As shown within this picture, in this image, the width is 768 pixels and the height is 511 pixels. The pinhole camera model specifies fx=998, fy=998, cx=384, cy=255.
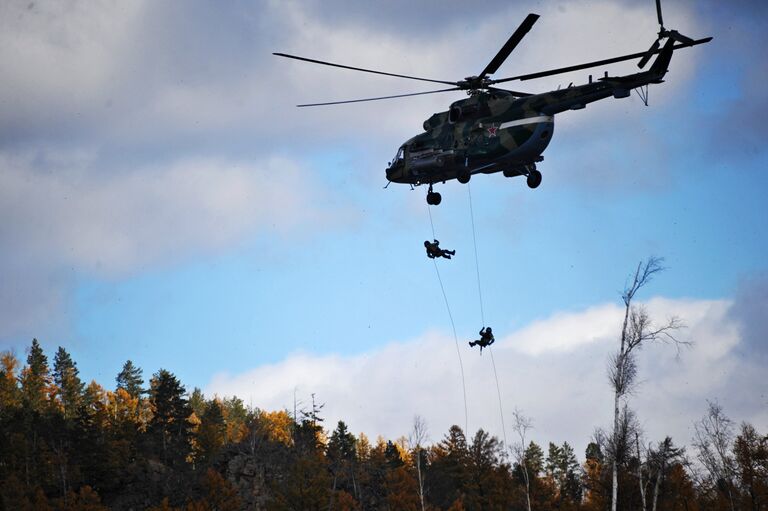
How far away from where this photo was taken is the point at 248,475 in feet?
294

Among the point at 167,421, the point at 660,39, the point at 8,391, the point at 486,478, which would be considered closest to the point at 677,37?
the point at 660,39

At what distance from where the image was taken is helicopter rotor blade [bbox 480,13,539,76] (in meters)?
35.6

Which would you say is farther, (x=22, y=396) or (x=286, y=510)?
(x=22, y=396)

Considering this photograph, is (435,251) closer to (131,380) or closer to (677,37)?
(677,37)

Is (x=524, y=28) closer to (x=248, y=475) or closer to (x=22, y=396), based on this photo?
(x=248, y=475)

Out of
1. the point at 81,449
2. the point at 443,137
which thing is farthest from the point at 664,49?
the point at 81,449

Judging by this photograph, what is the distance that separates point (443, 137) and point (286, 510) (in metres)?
34.3

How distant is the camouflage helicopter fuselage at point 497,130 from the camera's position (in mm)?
38469

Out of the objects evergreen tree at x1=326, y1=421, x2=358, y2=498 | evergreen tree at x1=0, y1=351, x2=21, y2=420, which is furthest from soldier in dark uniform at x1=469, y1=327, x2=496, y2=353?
evergreen tree at x1=0, y1=351, x2=21, y2=420

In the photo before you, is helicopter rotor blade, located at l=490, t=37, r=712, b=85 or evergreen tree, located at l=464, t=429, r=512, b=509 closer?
helicopter rotor blade, located at l=490, t=37, r=712, b=85

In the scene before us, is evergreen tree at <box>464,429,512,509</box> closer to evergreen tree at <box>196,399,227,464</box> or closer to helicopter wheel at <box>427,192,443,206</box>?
evergreen tree at <box>196,399,227,464</box>

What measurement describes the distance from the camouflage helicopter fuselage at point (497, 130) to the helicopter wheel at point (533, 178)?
152 millimetres

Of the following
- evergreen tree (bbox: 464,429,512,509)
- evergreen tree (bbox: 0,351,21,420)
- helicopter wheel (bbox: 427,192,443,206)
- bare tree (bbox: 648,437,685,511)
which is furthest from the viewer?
evergreen tree (bbox: 0,351,21,420)

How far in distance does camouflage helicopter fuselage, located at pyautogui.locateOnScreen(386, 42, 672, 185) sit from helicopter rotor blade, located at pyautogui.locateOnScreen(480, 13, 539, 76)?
4.72 ft
